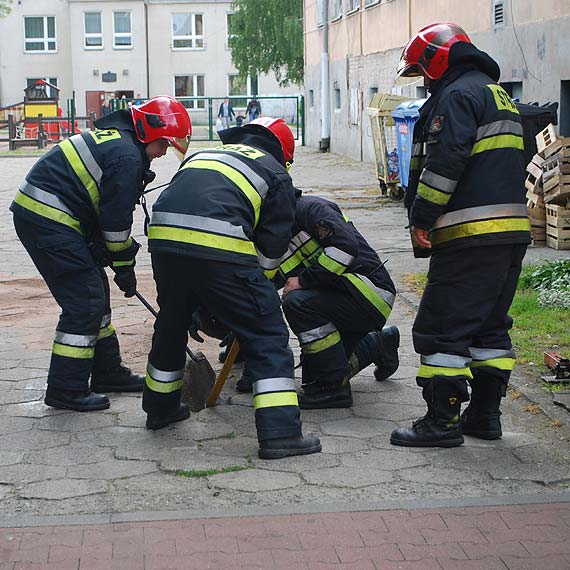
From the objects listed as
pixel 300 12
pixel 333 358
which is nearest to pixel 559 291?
pixel 333 358

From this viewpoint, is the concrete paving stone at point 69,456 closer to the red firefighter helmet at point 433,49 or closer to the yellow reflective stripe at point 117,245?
the yellow reflective stripe at point 117,245

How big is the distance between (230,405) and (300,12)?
40778mm

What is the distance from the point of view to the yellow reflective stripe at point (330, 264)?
5.68 metres

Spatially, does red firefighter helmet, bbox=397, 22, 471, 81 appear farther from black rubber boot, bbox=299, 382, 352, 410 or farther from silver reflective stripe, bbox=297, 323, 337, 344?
black rubber boot, bbox=299, 382, 352, 410

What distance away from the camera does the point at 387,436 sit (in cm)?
534

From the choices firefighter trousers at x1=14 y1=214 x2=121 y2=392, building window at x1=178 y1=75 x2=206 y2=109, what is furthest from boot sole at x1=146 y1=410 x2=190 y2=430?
building window at x1=178 y1=75 x2=206 y2=109

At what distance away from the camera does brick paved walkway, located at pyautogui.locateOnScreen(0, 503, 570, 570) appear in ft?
12.6

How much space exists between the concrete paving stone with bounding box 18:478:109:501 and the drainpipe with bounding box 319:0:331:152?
2522 cm

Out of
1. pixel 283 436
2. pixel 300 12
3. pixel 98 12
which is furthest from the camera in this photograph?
pixel 98 12

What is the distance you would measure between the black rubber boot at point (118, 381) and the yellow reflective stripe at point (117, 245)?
85 cm

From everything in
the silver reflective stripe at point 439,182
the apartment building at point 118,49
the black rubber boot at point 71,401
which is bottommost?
the black rubber boot at point 71,401

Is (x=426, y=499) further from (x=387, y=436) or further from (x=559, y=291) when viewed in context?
(x=559, y=291)

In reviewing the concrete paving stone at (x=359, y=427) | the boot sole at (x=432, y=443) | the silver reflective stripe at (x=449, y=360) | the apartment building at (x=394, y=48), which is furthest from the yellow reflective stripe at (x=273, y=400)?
the apartment building at (x=394, y=48)

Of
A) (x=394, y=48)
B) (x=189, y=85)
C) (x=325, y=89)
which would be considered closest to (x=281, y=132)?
(x=394, y=48)
